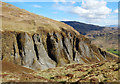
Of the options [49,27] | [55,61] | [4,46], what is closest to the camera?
[4,46]

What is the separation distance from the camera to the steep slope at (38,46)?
75750 mm

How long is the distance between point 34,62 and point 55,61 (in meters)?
22.9

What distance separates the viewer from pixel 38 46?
3597 inches

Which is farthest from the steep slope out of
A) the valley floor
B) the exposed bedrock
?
the valley floor

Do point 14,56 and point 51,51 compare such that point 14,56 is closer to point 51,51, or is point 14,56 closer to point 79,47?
point 51,51

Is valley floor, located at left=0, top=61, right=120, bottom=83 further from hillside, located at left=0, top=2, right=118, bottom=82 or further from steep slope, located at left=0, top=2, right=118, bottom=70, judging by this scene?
steep slope, located at left=0, top=2, right=118, bottom=70

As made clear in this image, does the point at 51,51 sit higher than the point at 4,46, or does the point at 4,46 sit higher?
the point at 4,46

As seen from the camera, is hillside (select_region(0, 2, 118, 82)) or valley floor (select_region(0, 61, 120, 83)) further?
hillside (select_region(0, 2, 118, 82))

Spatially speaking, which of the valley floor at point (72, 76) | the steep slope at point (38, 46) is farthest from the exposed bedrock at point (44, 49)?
the valley floor at point (72, 76)

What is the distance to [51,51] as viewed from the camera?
99688mm

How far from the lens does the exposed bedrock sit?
75000 millimetres

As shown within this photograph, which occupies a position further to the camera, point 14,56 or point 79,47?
point 79,47

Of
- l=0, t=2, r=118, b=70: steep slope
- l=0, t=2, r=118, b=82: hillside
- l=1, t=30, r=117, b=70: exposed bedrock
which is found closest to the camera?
l=0, t=2, r=118, b=82: hillside

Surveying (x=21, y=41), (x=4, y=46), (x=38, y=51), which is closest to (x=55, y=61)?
(x=38, y=51)
